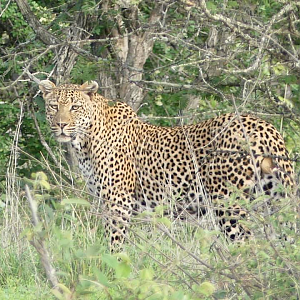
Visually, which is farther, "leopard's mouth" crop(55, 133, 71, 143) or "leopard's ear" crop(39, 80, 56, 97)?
"leopard's ear" crop(39, 80, 56, 97)

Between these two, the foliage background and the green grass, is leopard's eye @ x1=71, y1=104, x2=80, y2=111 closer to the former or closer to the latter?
the foliage background

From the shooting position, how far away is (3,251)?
21.3 ft

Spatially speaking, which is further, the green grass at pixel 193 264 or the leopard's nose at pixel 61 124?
the leopard's nose at pixel 61 124

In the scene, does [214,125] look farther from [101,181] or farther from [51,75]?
[51,75]

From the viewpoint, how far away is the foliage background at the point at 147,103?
408 cm

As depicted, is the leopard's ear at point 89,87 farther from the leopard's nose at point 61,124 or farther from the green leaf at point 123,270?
the green leaf at point 123,270

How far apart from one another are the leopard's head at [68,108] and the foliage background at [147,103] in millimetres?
188

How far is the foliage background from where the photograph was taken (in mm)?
4082

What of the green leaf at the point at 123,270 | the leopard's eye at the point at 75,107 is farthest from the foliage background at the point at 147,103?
the leopard's eye at the point at 75,107

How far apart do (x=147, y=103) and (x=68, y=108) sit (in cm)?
79

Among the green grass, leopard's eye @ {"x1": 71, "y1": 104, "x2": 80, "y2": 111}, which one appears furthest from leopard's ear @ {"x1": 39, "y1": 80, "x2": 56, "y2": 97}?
the green grass

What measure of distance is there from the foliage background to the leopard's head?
7.4 inches

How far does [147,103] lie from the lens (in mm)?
8164

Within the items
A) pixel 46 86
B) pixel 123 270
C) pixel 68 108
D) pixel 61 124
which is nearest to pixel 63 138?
pixel 61 124
